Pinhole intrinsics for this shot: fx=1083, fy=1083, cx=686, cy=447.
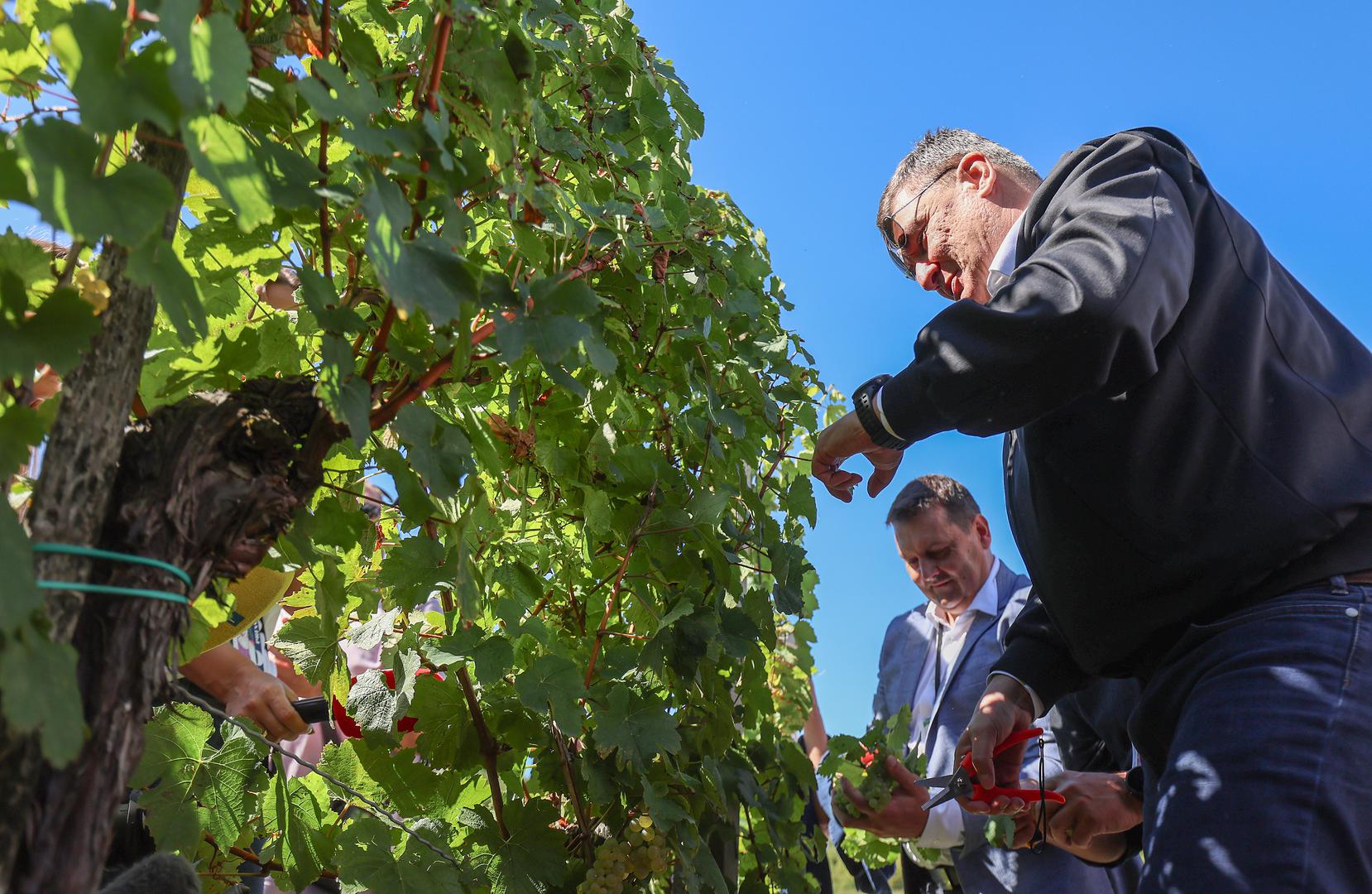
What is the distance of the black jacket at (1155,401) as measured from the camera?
59.8 inches

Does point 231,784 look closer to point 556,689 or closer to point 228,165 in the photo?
point 556,689

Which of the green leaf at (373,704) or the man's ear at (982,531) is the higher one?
the man's ear at (982,531)

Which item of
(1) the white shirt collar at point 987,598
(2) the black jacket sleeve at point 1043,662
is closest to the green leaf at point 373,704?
(2) the black jacket sleeve at point 1043,662

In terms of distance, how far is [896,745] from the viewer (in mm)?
2432

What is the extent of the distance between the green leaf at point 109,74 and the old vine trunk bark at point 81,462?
165mm

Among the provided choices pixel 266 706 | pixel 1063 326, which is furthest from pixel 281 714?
pixel 1063 326

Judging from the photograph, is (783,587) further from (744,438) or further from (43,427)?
(43,427)

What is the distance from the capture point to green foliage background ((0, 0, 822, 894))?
2.34 ft

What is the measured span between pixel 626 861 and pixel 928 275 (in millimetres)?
1558

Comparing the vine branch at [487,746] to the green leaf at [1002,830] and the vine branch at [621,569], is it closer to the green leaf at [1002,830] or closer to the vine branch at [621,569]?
the vine branch at [621,569]

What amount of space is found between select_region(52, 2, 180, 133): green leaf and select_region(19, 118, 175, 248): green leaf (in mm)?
13

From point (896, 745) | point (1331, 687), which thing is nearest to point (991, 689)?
point (896, 745)

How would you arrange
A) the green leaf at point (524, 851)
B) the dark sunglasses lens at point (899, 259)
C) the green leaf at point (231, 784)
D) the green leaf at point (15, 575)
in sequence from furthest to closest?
the dark sunglasses lens at point (899, 259) < the green leaf at point (524, 851) < the green leaf at point (231, 784) < the green leaf at point (15, 575)

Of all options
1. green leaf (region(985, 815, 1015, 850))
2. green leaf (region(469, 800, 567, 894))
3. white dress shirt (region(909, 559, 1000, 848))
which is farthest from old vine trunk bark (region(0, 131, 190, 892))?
white dress shirt (region(909, 559, 1000, 848))
